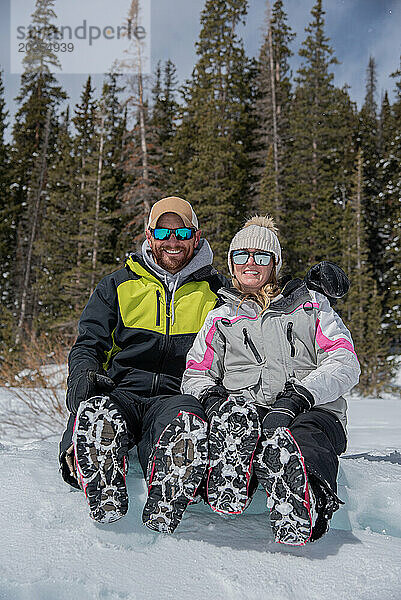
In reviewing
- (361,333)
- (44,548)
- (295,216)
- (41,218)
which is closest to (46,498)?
(44,548)

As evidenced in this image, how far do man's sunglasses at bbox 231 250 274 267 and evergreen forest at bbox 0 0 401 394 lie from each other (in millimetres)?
14873

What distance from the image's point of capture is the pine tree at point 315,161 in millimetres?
22531

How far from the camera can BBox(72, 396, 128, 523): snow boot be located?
73.7 inches

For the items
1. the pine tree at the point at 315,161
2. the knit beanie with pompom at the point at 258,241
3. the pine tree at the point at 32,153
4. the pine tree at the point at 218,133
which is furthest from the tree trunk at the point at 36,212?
the knit beanie with pompom at the point at 258,241

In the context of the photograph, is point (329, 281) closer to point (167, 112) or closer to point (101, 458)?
point (101, 458)

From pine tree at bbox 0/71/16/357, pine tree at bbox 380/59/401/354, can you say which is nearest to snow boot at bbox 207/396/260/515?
pine tree at bbox 380/59/401/354

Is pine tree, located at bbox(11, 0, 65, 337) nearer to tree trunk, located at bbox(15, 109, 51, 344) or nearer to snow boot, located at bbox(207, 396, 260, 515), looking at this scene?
tree trunk, located at bbox(15, 109, 51, 344)

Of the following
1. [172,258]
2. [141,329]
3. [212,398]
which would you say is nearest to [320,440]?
[212,398]

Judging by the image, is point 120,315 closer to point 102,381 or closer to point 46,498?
point 102,381

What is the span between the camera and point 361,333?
65.8 feet

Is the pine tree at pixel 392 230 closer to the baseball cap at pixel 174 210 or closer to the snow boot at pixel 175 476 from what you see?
the baseball cap at pixel 174 210

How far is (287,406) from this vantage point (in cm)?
208

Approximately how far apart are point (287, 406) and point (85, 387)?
2.93 feet

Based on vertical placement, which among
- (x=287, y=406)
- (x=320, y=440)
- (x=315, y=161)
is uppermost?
(x=315, y=161)
